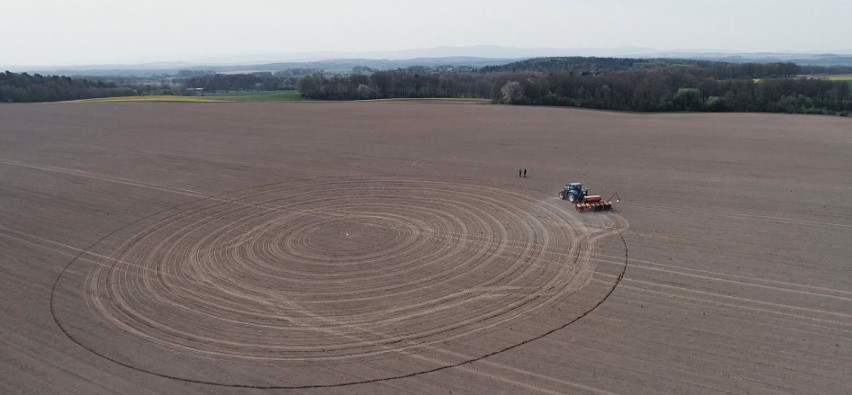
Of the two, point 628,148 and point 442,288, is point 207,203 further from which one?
point 628,148

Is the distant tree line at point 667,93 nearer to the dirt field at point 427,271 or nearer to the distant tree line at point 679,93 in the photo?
the distant tree line at point 679,93

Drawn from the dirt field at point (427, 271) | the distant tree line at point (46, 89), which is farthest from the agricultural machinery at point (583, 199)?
the distant tree line at point (46, 89)

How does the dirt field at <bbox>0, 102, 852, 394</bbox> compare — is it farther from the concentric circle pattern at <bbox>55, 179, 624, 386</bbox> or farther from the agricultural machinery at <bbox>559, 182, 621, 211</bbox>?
the agricultural machinery at <bbox>559, 182, 621, 211</bbox>

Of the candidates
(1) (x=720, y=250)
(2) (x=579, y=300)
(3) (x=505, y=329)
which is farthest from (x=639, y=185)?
(3) (x=505, y=329)

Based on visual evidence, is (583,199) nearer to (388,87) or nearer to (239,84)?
(388,87)

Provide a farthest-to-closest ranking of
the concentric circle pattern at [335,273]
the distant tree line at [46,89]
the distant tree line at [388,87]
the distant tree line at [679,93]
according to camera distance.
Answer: the distant tree line at [388,87] → the distant tree line at [46,89] → the distant tree line at [679,93] → the concentric circle pattern at [335,273]

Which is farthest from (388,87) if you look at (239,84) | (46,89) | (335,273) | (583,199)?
(335,273)

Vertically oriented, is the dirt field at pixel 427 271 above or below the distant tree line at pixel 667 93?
below
